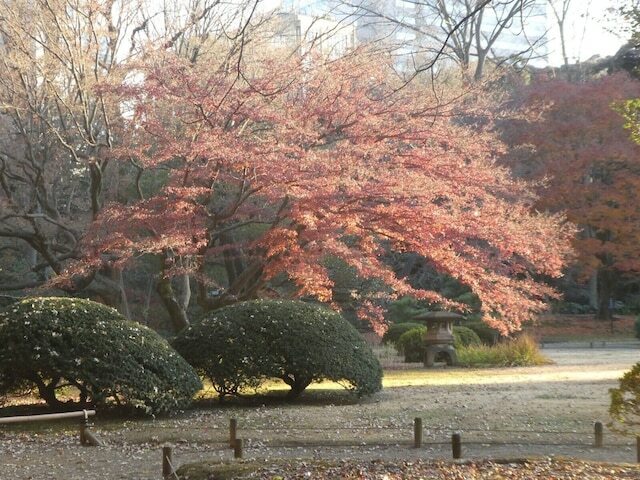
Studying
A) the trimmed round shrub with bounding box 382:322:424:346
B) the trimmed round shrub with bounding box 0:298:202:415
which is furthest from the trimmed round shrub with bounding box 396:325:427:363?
the trimmed round shrub with bounding box 0:298:202:415

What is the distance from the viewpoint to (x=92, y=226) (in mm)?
12555

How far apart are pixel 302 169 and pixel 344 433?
4646 millimetres

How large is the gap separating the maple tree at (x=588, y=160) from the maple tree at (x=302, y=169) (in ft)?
35.7

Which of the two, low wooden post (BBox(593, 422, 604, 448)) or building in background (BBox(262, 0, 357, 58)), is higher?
building in background (BBox(262, 0, 357, 58))

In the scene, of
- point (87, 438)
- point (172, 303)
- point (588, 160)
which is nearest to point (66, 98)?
point (172, 303)

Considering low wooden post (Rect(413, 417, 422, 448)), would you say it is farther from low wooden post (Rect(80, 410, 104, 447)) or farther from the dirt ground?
low wooden post (Rect(80, 410, 104, 447))

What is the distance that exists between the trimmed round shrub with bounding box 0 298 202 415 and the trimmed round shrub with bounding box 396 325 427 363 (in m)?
9.33

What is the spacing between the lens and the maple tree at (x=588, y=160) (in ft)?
78.2

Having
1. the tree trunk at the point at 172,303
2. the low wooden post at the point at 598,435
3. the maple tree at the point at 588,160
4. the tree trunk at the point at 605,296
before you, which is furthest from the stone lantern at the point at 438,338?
the tree trunk at the point at 605,296

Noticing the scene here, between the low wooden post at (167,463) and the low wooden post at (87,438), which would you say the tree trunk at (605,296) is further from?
the low wooden post at (167,463)

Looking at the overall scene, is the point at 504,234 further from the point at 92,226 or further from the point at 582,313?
the point at 582,313

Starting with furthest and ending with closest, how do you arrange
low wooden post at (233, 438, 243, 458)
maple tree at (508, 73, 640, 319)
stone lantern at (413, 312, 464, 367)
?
maple tree at (508, 73, 640, 319) < stone lantern at (413, 312, 464, 367) < low wooden post at (233, 438, 243, 458)

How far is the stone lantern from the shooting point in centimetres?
1691

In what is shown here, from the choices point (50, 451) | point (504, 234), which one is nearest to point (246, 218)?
point (504, 234)
